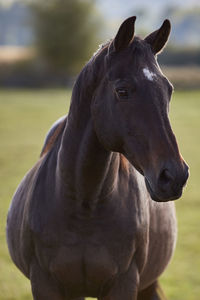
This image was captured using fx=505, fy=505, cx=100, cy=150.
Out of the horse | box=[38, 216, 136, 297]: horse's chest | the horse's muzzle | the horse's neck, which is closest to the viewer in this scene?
the horse's muzzle

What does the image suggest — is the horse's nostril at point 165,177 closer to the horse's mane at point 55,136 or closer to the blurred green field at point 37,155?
the horse's mane at point 55,136

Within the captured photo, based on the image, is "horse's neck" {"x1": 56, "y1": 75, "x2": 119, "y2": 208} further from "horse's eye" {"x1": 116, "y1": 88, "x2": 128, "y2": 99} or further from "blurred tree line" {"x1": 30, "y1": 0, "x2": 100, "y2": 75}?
"blurred tree line" {"x1": 30, "y1": 0, "x2": 100, "y2": 75}

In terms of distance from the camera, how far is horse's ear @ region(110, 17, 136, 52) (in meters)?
1.94

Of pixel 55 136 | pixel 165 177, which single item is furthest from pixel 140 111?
pixel 55 136

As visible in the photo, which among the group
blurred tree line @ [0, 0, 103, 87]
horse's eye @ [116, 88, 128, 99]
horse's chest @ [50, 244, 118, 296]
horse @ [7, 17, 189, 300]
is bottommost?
horse's chest @ [50, 244, 118, 296]

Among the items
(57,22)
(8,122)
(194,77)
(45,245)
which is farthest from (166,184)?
(57,22)

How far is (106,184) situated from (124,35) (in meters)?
0.69

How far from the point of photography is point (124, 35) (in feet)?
6.46

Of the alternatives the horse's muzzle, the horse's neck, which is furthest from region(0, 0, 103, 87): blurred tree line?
the horse's muzzle

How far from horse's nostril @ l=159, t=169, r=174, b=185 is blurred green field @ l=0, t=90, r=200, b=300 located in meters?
3.23

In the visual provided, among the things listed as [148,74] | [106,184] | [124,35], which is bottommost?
[106,184]

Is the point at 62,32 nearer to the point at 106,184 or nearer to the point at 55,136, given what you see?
the point at 55,136

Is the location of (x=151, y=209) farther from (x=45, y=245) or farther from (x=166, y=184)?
(x=166, y=184)

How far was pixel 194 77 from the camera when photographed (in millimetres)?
33562
